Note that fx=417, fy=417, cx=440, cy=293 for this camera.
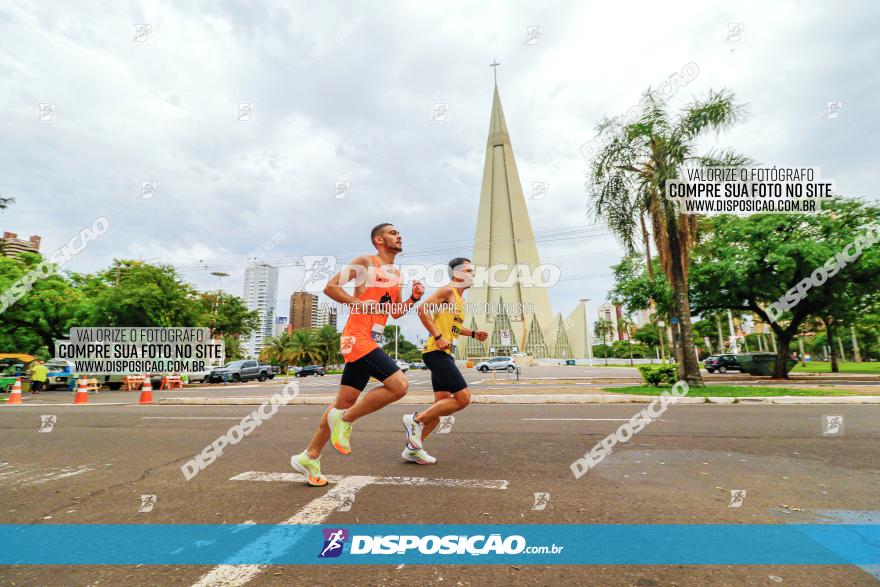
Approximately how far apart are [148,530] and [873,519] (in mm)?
4556

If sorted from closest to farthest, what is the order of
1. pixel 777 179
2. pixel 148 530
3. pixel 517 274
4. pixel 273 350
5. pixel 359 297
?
1. pixel 148 530
2. pixel 359 297
3. pixel 777 179
4. pixel 273 350
5. pixel 517 274

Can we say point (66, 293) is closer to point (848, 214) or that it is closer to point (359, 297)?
point (359, 297)

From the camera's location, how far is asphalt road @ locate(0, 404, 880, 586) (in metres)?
2.00

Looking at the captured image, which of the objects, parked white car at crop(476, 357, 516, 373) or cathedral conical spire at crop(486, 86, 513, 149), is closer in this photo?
parked white car at crop(476, 357, 516, 373)

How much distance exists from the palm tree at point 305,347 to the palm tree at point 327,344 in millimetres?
704

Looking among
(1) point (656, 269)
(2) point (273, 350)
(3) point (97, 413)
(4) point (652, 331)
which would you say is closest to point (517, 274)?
(4) point (652, 331)

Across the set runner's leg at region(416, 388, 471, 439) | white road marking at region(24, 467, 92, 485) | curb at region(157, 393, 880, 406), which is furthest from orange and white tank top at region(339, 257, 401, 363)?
curb at region(157, 393, 880, 406)

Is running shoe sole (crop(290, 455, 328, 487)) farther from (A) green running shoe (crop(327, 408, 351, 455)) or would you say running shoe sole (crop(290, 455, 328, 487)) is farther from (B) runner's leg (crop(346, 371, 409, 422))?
(B) runner's leg (crop(346, 371, 409, 422))

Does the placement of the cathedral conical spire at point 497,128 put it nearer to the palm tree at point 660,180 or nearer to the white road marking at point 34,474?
the palm tree at point 660,180

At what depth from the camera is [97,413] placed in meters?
9.67

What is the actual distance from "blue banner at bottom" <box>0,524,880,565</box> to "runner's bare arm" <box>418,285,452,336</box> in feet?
6.48

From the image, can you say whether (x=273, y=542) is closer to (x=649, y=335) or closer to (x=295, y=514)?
(x=295, y=514)

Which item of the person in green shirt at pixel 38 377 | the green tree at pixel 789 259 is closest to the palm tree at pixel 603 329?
the green tree at pixel 789 259

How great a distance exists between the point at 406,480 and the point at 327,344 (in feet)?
185
